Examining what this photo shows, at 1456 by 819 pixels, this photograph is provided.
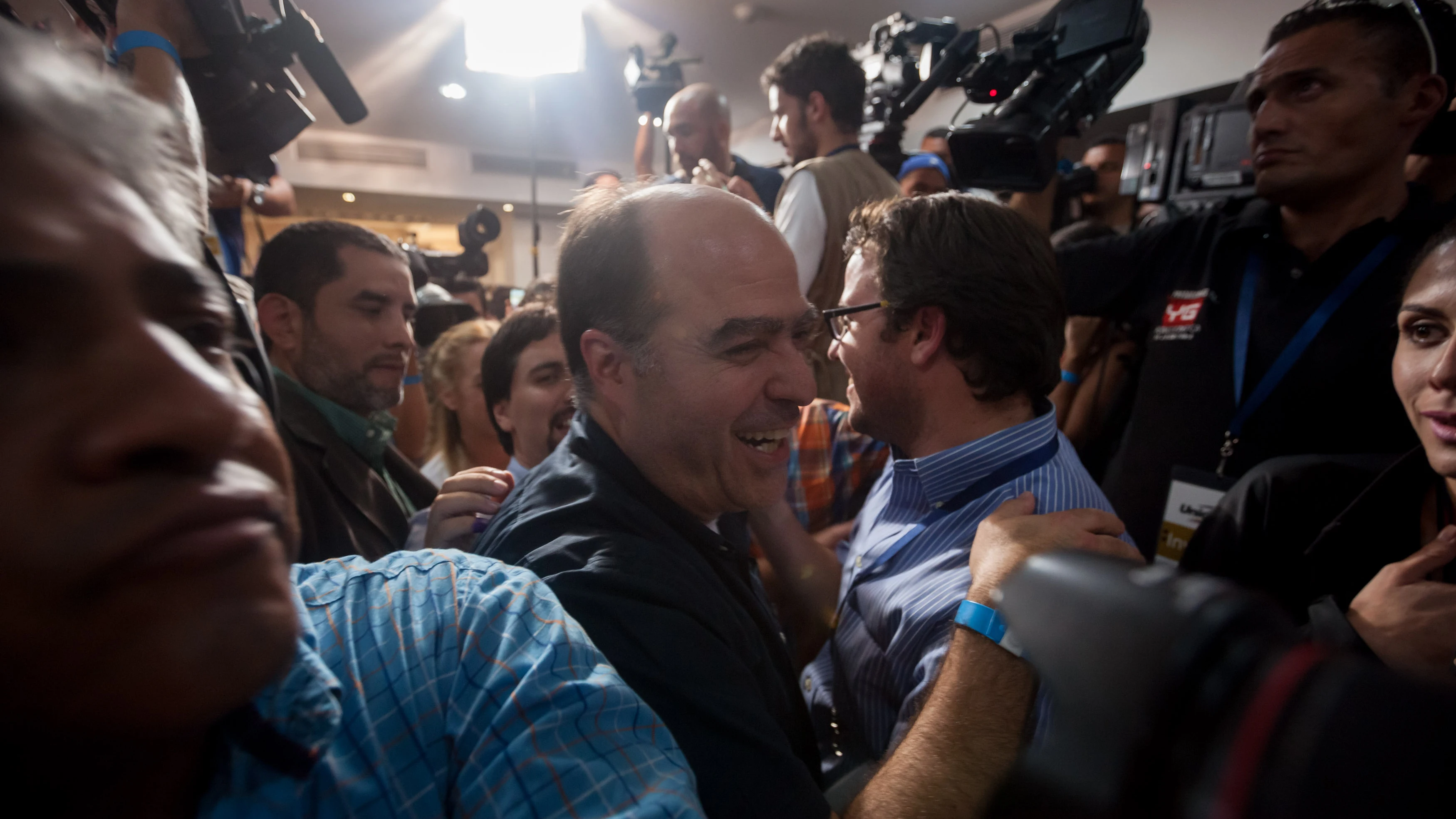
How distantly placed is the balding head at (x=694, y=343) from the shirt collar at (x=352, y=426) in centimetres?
→ 105

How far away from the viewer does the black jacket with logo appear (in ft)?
5.21

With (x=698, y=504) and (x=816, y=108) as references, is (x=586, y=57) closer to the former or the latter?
(x=816, y=108)

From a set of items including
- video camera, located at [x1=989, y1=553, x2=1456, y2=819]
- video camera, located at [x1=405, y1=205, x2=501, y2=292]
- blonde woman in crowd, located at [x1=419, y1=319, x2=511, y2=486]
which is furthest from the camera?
video camera, located at [x1=405, y1=205, x2=501, y2=292]

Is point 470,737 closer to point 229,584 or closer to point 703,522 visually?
point 229,584

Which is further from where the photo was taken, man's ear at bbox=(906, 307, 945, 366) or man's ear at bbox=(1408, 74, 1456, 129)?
man's ear at bbox=(1408, 74, 1456, 129)

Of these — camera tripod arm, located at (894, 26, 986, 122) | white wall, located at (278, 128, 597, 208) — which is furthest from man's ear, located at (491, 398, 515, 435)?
white wall, located at (278, 128, 597, 208)

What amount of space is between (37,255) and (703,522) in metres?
0.97

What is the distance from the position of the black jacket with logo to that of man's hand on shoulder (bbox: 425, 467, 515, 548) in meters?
1.66

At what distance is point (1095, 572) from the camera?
10.4 inches

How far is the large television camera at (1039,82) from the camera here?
6.20 ft

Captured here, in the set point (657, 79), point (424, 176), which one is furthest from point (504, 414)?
point (424, 176)

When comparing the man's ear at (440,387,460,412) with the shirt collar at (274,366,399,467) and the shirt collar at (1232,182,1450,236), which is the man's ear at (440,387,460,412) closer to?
the shirt collar at (274,366,399,467)

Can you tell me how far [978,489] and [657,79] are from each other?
370 cm

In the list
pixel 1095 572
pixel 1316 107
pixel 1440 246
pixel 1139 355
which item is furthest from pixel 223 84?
pixel 1139 355
